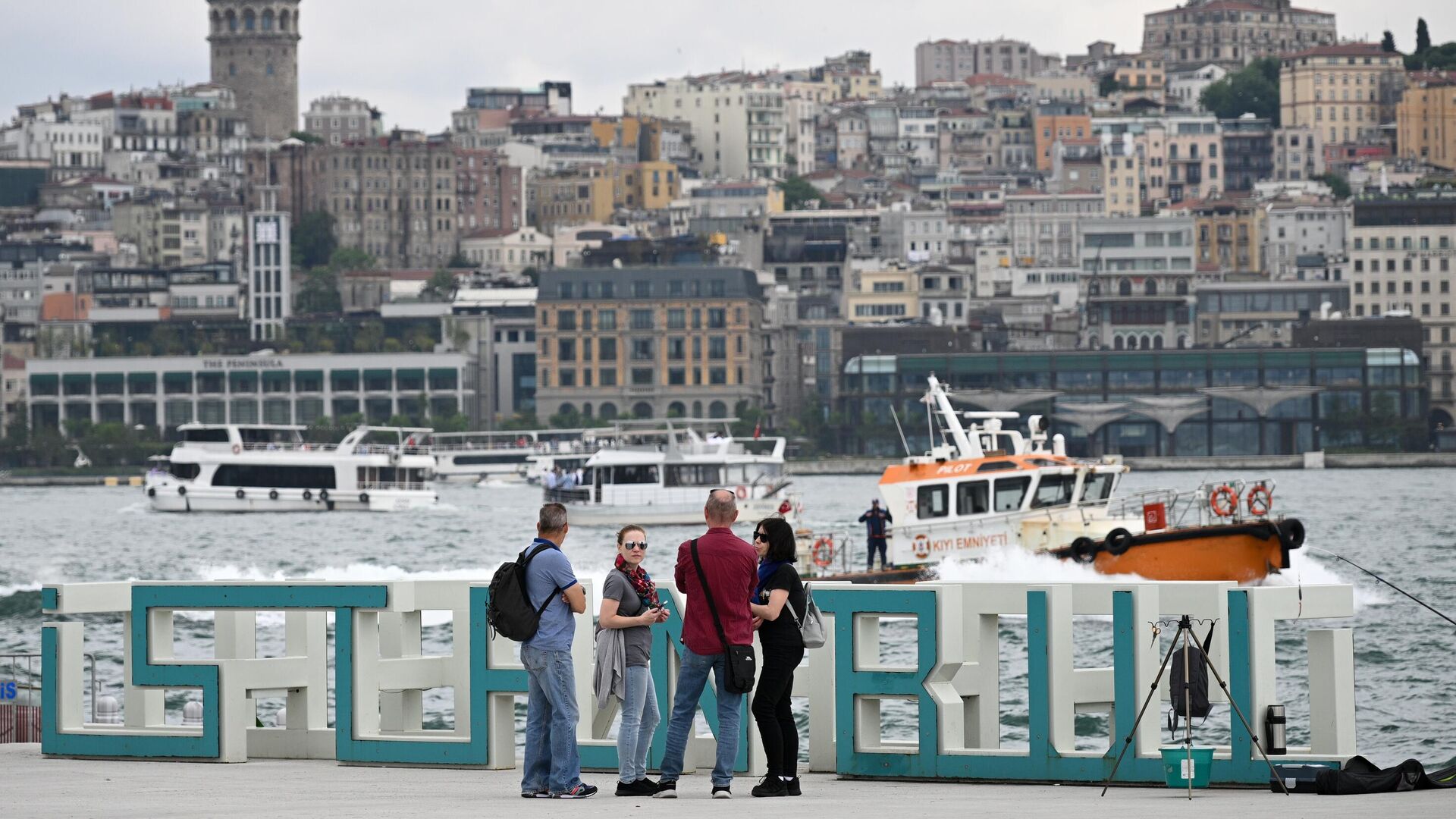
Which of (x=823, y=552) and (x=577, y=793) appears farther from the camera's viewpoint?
(x=823, y=552)

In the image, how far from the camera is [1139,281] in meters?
134

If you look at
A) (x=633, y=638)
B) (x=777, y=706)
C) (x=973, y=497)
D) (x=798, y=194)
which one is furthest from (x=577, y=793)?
(x=798, y=194)

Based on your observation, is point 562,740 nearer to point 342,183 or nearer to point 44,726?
point 44,726

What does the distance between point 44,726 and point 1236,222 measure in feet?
459

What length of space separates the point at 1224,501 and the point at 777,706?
18537 mm

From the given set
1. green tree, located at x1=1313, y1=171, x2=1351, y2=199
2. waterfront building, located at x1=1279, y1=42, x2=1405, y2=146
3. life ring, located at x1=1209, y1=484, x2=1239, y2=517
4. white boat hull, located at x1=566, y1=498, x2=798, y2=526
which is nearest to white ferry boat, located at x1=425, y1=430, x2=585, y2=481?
white boat hull, located at x1=566, y1=498, x2=798, y2=526

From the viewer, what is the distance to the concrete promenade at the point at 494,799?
10008 millimetres

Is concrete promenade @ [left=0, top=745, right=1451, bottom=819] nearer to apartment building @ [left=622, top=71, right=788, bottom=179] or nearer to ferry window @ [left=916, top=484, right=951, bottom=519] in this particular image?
ferry window @ [left=916, top=484, right=951, bottom=519]

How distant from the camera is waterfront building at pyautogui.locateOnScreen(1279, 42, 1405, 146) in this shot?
576ft

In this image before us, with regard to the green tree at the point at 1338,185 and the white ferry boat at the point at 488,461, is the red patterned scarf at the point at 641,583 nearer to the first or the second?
the white ferry boat at the point at 488,461

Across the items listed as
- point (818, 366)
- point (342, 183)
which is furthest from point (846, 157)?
point (818, 366)

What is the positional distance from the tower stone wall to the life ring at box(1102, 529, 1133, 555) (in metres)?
169

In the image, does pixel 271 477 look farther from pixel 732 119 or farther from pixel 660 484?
pixel 732 119

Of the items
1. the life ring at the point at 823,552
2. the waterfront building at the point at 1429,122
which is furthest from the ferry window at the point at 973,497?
the waterfront building at the point at 1429,122
